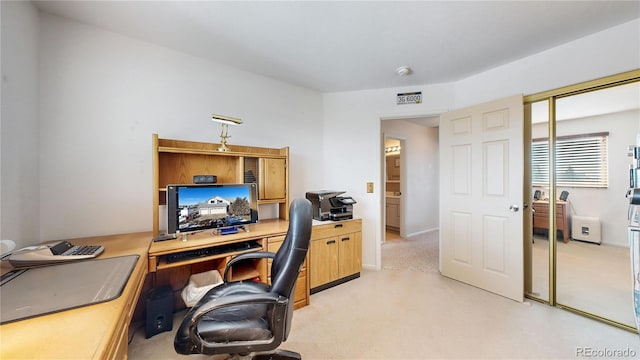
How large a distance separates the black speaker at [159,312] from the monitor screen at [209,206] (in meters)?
0.51

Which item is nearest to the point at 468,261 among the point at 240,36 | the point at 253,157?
the point at 253,157

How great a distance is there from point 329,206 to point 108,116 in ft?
7.13

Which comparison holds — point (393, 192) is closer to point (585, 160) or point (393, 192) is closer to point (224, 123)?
point (585, 160)

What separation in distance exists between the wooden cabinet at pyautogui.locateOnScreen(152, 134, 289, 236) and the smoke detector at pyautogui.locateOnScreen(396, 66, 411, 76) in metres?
1.53

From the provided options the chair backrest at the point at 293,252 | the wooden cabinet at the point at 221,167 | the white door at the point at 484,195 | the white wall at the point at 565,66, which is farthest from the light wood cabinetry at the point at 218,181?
the white wall at the point at 565,66

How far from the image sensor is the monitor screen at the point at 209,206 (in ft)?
5.76

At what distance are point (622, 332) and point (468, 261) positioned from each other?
108 centimetres

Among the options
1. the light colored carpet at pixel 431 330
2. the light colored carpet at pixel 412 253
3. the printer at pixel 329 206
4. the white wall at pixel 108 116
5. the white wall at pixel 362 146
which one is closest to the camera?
the light colored carpet at pixel 431 330

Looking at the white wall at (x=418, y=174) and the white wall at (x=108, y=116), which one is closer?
the white wall at (x=108, y=116)

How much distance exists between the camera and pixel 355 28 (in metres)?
1.80

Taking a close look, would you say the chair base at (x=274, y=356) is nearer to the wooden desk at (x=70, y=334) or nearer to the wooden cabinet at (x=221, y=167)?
the wooden desk at (x=70, y=334)

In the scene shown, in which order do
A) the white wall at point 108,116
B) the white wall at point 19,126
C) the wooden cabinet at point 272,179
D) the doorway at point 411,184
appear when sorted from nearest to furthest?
the white wall at point 19,126 < the white wall at point 108,116 < the wooden cabinet at point 272,179 < the doorway at point 411,184

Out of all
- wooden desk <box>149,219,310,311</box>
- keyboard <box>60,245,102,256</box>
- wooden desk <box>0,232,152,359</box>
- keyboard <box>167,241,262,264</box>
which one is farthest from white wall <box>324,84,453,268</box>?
wooden desk <box>0,232,152,359</box>

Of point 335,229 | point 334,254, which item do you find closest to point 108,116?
point 335,229
